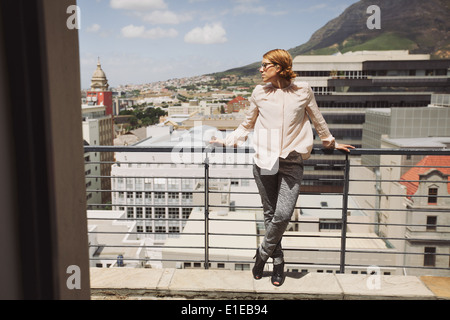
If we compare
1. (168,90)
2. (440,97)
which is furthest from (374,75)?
(168,90)

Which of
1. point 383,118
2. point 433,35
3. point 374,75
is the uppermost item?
point 433,35

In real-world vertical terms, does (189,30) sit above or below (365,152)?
above

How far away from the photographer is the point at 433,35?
106m

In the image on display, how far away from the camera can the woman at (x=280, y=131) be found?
7.83ft

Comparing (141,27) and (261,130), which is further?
(141,27)

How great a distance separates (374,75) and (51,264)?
178 ft

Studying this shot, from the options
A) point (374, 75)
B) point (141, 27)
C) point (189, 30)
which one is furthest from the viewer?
point (141, 27)

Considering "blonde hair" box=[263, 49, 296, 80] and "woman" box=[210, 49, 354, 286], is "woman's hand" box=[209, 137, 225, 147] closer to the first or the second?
"woman" box=[210, 49, 354, 286]

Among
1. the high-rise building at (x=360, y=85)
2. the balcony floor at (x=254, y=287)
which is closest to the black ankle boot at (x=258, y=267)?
the balcony floor at (x=254, y=287)

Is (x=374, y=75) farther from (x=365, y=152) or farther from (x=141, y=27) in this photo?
(x=141, y=27)

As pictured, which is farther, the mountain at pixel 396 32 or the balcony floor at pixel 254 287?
the mountain at pixel 396 32

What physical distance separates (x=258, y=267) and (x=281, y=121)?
3.75ft

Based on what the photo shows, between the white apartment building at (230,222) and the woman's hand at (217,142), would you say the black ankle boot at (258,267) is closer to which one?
the woman's hand at (217,142)

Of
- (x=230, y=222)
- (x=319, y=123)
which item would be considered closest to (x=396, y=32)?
(x=230, y=222)
